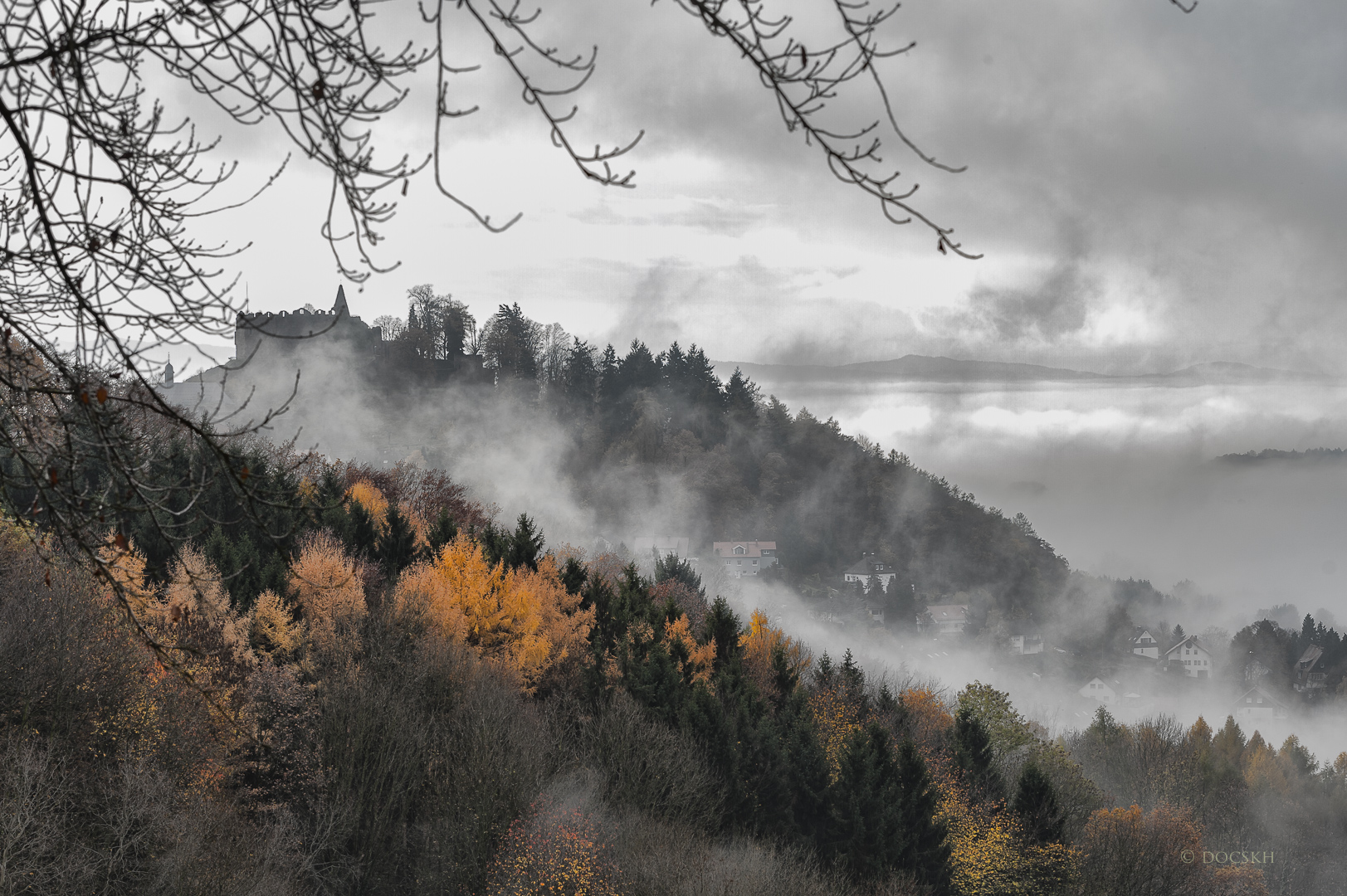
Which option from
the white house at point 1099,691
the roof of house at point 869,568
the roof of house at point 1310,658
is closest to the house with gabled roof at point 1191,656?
the roof of house at point 1310,658

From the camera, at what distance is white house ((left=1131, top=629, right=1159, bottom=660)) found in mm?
131775

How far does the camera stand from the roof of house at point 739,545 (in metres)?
119

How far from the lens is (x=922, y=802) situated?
3238 centimetres

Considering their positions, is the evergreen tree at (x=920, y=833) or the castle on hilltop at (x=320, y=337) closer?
the evergreen tree at (x=920, y=833)

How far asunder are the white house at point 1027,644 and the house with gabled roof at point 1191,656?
836 inches

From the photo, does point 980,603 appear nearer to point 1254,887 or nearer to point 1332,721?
point 1332,721

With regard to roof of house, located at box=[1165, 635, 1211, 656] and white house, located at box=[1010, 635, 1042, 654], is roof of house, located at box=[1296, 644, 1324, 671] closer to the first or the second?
roof of house, located at box=[1165, 635, 1211, 656]

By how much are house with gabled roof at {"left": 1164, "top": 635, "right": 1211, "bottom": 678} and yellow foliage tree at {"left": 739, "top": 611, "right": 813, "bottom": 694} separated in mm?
96764

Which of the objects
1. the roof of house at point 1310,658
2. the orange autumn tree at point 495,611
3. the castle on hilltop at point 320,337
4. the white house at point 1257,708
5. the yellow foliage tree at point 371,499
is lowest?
the white house at point 1257,708

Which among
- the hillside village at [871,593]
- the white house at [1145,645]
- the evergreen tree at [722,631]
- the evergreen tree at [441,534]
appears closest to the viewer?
the evergreen tree at [441,534]

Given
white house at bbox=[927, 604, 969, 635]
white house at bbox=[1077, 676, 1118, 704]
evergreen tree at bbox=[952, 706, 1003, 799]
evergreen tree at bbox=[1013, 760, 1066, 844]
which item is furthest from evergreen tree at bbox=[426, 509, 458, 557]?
white house at bbox=[1077, 676, 1118, 704]

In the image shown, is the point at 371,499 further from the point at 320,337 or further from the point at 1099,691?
the point at 1099,691

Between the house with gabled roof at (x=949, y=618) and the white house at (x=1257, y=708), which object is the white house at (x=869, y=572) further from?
the white house at (x=1257, y=708)

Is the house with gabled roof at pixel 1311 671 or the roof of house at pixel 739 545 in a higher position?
the roof of house at pixel 739 545
